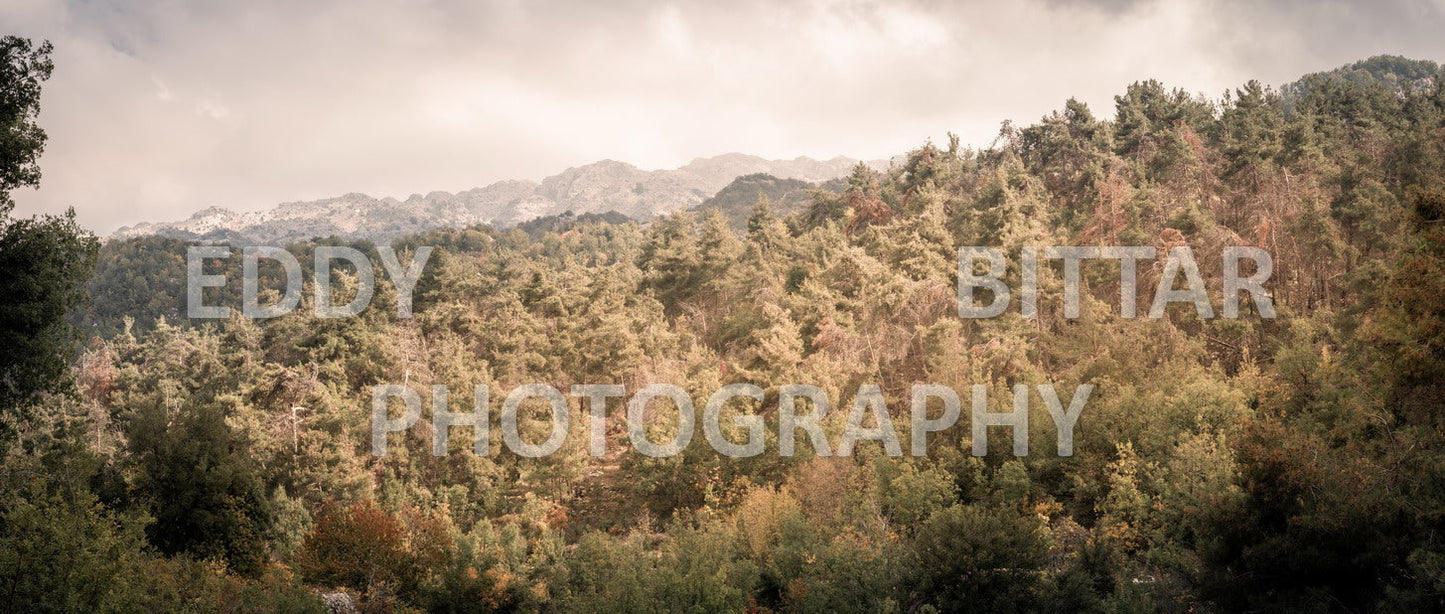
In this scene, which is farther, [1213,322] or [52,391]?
[1213,322]

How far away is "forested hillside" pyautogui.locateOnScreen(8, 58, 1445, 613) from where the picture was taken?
17.7m

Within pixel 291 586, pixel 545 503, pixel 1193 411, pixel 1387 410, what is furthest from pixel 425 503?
pixel 1387 410

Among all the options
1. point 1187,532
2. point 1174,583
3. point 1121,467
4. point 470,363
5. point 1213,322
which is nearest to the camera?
point 1174,583

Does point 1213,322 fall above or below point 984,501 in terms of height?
above

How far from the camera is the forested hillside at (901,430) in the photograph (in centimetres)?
1770

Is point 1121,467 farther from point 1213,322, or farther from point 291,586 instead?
point 291,586

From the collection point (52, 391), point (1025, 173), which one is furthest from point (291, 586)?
point (1025, 173)

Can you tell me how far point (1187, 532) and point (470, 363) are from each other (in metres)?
36.0

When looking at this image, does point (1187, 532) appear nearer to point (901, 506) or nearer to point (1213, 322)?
point (901, 506)

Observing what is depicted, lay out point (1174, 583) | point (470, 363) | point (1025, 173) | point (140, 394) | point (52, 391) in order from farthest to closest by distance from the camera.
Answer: point (140, 394), point (1025, 173), point (470, 363), point (1174, 583), point (52, 391)

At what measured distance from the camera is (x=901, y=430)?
3659cm

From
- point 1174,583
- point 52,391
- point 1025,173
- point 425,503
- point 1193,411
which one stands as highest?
→ point 1025,173

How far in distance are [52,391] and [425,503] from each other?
24760 millimetres

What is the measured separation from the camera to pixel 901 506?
31453 millimetres
